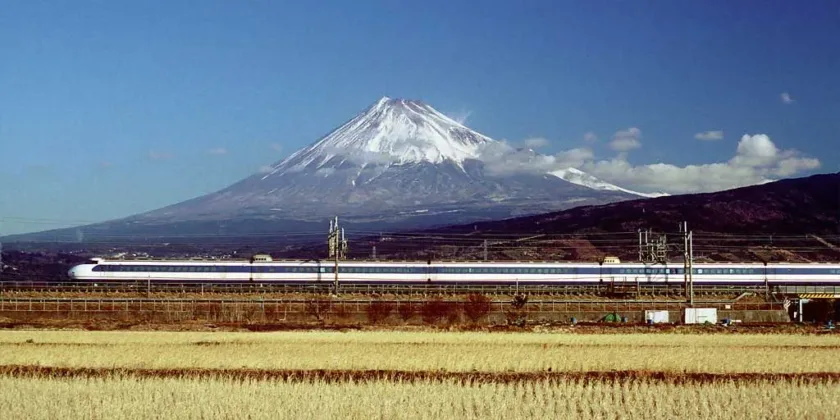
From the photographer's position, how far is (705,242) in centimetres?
12369

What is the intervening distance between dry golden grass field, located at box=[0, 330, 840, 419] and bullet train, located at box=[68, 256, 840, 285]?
1232 inches

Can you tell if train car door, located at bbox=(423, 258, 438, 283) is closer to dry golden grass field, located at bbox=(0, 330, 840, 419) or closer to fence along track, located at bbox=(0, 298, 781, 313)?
fence along track, located at bbox=(0, 298, 781, 313)

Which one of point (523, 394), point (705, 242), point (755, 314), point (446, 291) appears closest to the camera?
point (523, 394)

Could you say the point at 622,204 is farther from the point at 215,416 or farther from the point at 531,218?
the point at 215,416

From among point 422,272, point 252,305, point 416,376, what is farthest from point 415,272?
point 416,376

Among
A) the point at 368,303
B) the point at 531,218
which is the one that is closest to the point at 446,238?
the point at 531,218

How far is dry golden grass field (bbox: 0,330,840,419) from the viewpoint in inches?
655

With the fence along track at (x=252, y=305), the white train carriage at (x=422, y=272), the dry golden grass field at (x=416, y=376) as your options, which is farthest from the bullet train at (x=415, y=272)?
the dry golden grass field at (x=416, y=376)

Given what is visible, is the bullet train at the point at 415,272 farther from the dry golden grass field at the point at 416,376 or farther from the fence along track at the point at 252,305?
the dry golden grass field at the point at 416,376

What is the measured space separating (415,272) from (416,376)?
45050 millimetres

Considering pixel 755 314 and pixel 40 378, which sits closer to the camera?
pixel 40 378

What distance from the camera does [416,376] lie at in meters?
21.7

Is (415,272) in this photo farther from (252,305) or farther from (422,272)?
(252,305)

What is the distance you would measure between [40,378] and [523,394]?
962cm
